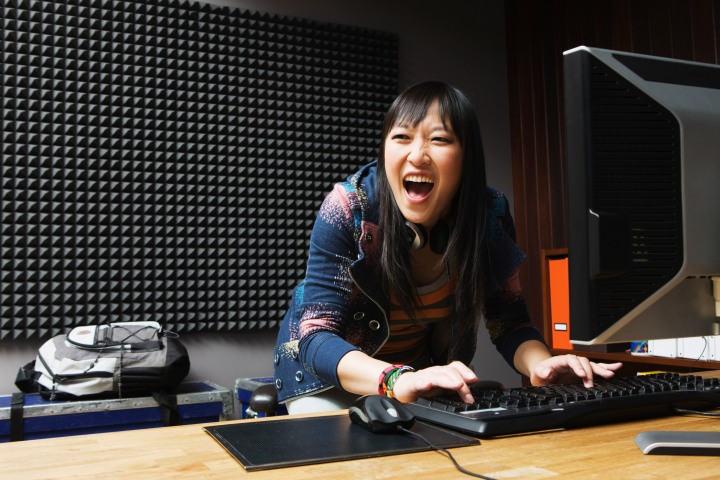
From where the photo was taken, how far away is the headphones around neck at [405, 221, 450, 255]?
1387 mm

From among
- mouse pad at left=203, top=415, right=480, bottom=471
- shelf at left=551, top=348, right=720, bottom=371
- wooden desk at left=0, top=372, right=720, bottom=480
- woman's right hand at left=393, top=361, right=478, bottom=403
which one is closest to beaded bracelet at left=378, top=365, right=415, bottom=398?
woman's right hand at left=393, top=361, right=478, bottom=403

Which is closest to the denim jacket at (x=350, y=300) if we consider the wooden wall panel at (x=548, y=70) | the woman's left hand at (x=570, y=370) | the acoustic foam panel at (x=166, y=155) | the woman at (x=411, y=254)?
the woman at (x=411, y=254)

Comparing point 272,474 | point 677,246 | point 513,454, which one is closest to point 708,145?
point 677,246

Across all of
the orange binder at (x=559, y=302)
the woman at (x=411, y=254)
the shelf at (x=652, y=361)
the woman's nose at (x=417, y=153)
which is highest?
the woman's nose at (x=417, y=153)

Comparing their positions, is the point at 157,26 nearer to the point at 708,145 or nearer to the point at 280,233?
the point at 280,233

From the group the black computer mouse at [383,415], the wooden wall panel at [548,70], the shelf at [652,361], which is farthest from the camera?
the wooden wall panel at [548,70]

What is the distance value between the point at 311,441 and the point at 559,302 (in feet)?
8.34

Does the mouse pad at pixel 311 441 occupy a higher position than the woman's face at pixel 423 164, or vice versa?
the woman's face at pixel 423 164

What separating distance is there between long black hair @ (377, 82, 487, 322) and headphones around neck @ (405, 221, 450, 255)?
0.02m

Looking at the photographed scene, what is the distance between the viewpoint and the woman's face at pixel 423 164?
4.36 ft

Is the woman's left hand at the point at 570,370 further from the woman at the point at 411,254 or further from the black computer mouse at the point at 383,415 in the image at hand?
the black computer mouse at the point at 383,415

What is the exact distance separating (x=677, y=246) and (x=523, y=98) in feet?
10.7

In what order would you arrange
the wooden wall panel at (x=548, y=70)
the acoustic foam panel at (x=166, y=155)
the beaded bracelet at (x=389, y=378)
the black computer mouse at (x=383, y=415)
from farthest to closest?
the wooden wall panel at (x=548, y=70) → the acoustic foam panel at (x=166, y=155) → the beaded bracelet at (x=389, y=378) → the black computer mouse at (x=383, y=415)

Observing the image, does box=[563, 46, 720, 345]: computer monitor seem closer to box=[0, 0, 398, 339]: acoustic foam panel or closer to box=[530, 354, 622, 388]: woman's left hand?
box=[530, 354, 622, 388]: woman's left hand
